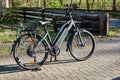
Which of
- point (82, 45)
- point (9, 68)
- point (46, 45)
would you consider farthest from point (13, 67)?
Answer: point (82, 45)

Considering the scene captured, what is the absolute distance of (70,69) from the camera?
6.87 meters

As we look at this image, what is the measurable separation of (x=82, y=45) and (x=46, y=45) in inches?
46.7

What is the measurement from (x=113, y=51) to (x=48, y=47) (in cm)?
259

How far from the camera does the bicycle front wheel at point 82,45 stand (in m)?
7.57

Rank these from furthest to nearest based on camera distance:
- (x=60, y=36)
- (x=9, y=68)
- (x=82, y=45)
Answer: (x=82, y=45), (x=60, y=36), (x=9, y=68)

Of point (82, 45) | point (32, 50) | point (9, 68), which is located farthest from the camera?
point (82, 45)

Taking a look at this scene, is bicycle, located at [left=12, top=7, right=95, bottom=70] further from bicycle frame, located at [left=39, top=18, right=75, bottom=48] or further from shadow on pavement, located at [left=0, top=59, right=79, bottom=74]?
shadow on pavement, located at [left=0, top=59, right=79, bottom=74]

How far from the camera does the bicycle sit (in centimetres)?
675

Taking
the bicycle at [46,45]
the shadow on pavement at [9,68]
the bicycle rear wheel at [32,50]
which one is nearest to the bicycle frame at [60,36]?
the bicycle at [46,45]

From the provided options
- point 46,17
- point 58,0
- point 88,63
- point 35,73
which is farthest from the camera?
point 58,0

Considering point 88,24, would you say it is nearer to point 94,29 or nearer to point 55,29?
point 94,29

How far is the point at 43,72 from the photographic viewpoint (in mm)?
6680

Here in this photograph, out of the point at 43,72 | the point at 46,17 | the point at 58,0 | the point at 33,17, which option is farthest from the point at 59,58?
the point at 58,0

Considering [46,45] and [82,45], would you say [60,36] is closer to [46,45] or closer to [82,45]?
[46,45]
